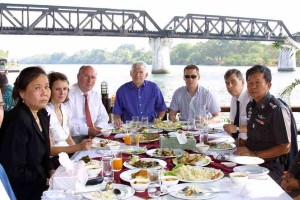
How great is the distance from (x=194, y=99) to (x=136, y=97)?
2.23 feet

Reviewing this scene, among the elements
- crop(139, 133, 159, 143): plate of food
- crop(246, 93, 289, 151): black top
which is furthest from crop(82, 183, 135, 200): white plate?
crop(246, 93, 289, 151): black top

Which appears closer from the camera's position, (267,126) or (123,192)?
(123,192)

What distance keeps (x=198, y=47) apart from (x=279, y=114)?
50184mm

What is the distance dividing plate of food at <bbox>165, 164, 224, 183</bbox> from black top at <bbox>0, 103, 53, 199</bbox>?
843 millimetres

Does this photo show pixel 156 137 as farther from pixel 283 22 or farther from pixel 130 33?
pixel 283 22

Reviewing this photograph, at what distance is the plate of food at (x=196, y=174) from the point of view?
1.88 m

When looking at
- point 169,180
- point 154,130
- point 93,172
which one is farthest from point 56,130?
point 169,180

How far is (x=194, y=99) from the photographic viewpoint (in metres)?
4.21

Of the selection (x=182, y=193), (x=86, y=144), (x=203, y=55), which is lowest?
(x=182, y=193)

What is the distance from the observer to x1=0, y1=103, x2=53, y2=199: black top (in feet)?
6.88

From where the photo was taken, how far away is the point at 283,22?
53.2 m

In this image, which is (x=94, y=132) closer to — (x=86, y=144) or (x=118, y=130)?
(x=118, y=130)

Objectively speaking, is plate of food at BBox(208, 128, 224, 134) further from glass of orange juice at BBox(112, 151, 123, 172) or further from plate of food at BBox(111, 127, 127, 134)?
glass of orange juice at BBox(112, 151, 123, 172)

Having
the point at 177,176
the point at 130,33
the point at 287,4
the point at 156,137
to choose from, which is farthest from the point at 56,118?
the point at 130,33
